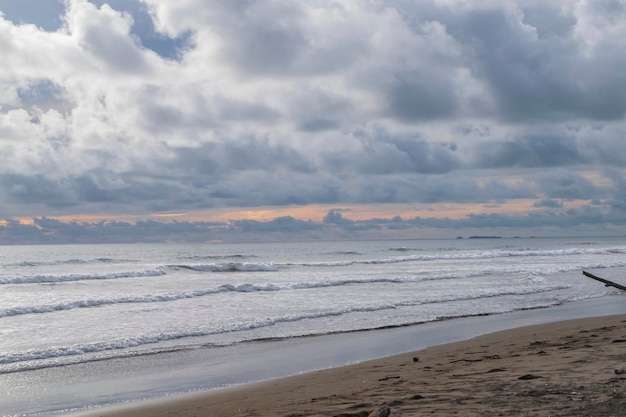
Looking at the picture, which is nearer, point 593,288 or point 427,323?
point 427,323

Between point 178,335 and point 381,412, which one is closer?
point 381,412

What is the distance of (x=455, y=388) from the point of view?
7664mm

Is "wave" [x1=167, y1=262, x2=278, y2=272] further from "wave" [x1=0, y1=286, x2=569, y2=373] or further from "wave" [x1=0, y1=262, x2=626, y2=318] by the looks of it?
"wave" [x1=0, y1=286, x2=569, y2=373]

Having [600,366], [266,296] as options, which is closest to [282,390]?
[600,366]

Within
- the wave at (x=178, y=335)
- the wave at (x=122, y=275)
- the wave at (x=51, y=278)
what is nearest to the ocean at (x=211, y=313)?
the wave at (x=178, y=335)

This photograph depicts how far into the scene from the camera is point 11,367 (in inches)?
440

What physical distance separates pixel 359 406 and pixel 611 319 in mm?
11661

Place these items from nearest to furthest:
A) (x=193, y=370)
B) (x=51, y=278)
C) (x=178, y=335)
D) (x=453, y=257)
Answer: (x=193, y=370) < (x=178, y=335) < (x=51, y=278) < (x=453, y=257)

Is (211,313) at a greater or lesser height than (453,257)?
lesser

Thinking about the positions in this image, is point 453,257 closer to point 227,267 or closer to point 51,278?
point 227,267

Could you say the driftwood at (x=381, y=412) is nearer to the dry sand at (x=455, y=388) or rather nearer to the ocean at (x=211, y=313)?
the dry sand at (x=455, y=388)

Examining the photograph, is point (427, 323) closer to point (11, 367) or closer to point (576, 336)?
point (576, 336)

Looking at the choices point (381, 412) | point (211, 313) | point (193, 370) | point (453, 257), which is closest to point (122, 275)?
point (211, 313)

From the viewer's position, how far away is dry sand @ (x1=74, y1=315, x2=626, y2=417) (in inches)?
255
